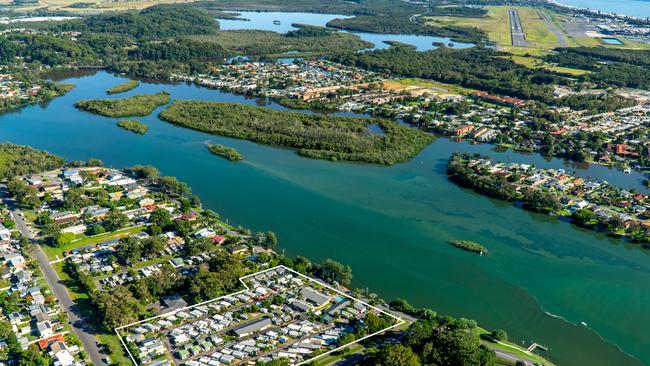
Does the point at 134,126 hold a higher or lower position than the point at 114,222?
higher

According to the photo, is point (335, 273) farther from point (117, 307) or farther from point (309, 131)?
point (309, 131)

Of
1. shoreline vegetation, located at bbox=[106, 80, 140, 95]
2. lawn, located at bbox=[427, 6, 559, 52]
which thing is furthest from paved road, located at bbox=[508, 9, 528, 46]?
shoreline vegetation, located at bbox=[106, 80, 140, 95]

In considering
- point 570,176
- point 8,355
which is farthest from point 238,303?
point 570,176

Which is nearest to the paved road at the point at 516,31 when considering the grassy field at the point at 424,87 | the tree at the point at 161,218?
the grassy field at the point at 424,87

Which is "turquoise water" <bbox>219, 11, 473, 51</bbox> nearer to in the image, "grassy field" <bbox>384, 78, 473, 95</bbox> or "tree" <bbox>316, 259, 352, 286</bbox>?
"grassy field" <bbox>384, 78, 473, 95</bbox>

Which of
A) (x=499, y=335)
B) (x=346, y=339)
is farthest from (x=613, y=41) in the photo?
(x=346, y=339)
